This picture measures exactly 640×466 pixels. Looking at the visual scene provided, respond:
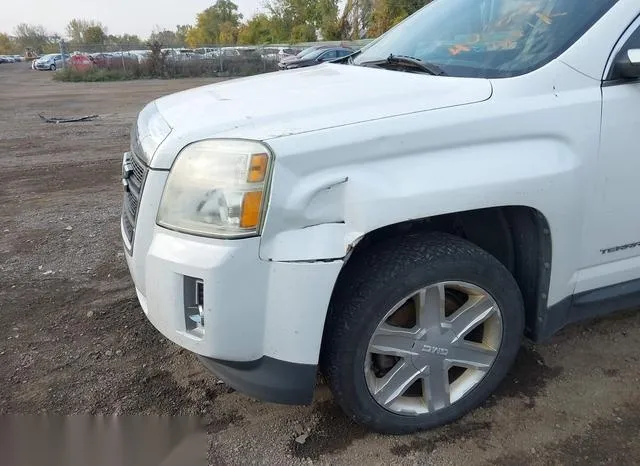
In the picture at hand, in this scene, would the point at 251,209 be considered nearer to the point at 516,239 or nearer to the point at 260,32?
the point at 516,239

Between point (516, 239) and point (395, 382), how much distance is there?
0.79 metres

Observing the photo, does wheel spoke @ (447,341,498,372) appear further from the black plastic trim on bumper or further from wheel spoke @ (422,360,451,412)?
the black plastic trim on bumper

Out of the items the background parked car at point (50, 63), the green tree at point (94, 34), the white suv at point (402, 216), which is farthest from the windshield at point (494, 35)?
the green tree at point (94, 34)

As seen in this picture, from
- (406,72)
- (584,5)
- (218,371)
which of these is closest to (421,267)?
(218,371)

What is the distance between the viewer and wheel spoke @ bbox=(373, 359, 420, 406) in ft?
7.27

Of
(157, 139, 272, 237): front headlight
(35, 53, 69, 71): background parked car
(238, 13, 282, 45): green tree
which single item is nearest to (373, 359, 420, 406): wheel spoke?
(157, 139, 272, 237): front headlight

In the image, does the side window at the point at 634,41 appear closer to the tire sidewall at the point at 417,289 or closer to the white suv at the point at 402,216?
the white suv at the point at 402,216

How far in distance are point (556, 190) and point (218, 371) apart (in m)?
1.47

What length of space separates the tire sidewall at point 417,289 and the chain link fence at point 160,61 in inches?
1248

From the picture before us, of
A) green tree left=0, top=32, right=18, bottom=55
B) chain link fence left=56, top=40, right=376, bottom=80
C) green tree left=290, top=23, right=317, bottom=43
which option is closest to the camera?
chain link fence left=56, top=40, right=376, bottom=80

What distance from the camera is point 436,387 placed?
230 cm

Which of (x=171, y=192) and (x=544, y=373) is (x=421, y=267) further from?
(x=544, y=373)

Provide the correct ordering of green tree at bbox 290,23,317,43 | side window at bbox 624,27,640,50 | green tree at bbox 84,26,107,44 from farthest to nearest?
green tree at bbox 84,26,107,44 < green tree at bbox 290,23,317,43 < side window at bbox 624,27,640,50

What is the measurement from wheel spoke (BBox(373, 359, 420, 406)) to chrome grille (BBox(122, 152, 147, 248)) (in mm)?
1164
